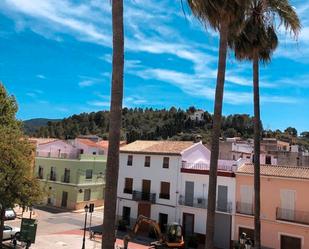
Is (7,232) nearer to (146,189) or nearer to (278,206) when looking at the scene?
(146,189)

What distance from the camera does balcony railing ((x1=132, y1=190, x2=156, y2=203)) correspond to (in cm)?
3984

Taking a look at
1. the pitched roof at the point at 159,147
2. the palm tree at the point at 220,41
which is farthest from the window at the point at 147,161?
the palm tree at the point at 220,41

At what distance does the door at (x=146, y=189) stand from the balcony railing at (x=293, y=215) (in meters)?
12.8

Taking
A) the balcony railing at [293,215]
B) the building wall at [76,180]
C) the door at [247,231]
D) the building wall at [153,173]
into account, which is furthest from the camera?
the building wall at [76,180]

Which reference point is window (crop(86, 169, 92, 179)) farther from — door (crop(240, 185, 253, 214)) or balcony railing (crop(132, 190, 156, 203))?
door (crop(240, 185, 253, 214))

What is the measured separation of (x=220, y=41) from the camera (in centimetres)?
1376

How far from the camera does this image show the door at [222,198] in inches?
1369

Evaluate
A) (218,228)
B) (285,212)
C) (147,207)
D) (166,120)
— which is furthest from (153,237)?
(166,120)

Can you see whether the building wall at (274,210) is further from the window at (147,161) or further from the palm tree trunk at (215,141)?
the palm tree trunk at (215,141)

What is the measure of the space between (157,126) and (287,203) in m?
112

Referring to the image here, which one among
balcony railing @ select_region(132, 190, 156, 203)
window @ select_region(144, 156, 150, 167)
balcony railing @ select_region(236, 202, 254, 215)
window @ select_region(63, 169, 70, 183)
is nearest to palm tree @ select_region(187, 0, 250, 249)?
balcony railing @ select_region(236, 202, 254, 215)

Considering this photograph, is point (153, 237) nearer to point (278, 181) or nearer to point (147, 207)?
point (147, 207)

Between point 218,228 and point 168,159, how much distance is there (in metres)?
7.90

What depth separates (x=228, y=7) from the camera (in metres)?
13.5
